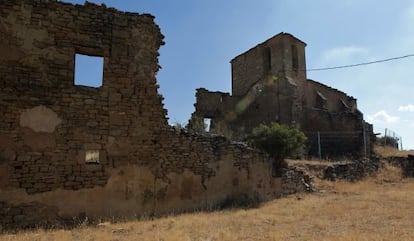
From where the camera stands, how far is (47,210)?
7.84m

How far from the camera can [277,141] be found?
1308 centimetres

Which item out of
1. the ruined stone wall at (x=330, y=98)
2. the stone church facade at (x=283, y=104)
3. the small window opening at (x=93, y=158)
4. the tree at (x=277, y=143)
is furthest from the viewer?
the ruined stone wall at (x=330, y=98)

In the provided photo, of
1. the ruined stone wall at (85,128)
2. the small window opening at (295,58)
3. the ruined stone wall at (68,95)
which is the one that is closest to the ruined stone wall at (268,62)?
the small window opening at (295,58)

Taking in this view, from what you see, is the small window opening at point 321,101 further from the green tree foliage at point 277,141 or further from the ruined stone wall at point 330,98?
the green tree foliage at point 277,141

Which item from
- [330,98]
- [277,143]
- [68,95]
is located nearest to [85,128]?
[68,95]

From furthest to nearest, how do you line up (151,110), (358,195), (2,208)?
(358,195) → (151,110) → (2,208)

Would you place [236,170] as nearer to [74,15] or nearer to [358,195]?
[358,195]

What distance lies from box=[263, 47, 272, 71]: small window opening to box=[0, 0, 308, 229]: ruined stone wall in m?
15.2

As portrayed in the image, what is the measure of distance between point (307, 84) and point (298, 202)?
15.5 meters

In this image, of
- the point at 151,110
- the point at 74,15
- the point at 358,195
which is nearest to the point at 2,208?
the point at 151,110

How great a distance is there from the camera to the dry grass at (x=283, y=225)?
6359 millimetres

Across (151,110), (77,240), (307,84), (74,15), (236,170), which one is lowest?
(77,240)

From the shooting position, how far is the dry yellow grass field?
6.36 metres

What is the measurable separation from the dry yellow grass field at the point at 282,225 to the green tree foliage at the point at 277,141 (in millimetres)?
2010
